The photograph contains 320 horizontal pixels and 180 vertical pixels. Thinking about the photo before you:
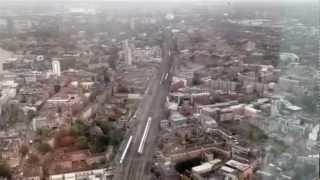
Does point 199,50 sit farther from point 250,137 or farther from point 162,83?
point 250,137

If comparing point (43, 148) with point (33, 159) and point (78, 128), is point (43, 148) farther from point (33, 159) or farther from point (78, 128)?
point (78, 128)

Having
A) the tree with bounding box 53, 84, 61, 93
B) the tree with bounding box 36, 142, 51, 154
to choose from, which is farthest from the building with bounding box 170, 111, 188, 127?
the tree with bounding box 53, 84, 61, 93

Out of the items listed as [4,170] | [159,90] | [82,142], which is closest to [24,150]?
[4,170]

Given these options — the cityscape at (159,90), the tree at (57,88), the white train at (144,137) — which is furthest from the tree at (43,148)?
the tree at (57,88)

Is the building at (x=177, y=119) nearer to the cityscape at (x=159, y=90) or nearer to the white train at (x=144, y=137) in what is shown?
the cityscape at (x=159, y=90)

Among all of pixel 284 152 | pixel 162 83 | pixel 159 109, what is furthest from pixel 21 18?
pixel 284 152

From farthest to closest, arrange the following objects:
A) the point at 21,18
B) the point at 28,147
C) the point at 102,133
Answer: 1. the point at 21,18
2. the point at 102,133
3. the point at 28,147
